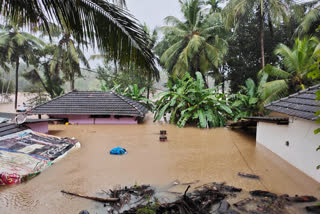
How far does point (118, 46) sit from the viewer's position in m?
3.50

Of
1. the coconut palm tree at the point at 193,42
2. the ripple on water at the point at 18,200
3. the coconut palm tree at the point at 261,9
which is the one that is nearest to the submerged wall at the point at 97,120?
the coconut palm tree at the point at 193,42

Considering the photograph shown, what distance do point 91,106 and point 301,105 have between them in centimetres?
1226

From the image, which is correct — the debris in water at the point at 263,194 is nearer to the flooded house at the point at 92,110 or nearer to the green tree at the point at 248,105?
the flooded house at the point at 92,110

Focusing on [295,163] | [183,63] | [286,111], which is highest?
[183,63]

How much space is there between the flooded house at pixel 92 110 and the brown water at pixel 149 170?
3.87 m

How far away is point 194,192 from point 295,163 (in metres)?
3.37

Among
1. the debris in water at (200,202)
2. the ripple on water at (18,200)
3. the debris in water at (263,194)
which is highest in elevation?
the debris in water at (263,194)

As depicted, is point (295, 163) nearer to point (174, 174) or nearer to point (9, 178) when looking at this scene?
point (174, 174)

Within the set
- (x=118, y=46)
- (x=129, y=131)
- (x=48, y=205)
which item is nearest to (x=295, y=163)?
(x=118, y=46)

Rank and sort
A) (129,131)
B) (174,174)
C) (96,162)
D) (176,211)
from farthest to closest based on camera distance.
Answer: (129,131)
(96,162)
(174,174)
(176,211)

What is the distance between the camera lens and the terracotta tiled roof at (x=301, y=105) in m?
5.52

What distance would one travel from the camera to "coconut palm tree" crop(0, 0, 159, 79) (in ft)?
10.5

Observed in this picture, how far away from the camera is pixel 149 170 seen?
21.8ft

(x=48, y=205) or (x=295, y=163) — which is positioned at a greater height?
(x=295, y=163)
